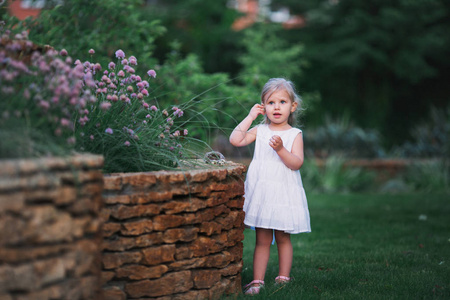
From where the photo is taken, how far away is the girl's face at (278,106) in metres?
3.54

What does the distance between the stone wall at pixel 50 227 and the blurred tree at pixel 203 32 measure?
500 inches

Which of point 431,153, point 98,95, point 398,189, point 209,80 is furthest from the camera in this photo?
point 431,153

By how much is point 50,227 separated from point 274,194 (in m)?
1.69

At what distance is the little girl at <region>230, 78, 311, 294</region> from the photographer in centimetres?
336

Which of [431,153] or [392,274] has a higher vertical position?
[431,153]

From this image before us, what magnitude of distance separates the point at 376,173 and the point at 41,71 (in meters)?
8.72

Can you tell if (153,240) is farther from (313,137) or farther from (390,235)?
(313,137)

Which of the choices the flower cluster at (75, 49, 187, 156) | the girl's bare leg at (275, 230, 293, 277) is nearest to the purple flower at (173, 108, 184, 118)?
the flower cluster at (75, 49, 187, 156)

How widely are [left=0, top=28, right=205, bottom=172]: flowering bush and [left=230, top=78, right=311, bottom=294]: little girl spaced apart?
49 centimetres

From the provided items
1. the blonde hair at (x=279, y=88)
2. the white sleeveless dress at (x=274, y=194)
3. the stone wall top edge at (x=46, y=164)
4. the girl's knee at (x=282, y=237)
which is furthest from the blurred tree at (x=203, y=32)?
the stone wall top edge at (x=46, y=164)

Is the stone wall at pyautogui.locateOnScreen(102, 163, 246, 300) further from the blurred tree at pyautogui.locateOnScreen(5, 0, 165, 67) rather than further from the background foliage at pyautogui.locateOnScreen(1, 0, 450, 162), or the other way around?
the background foliage at pyautogui.locateOnScreen(1, 0, 450, 162)

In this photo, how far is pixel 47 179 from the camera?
80.1 inches

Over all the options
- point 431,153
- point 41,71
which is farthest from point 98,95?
point 431,153

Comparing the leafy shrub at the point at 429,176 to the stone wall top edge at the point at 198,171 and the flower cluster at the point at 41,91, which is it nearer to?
the stone wall top edge at the point at 198,171
